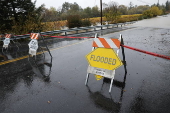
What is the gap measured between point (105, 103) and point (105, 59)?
4.43 feet

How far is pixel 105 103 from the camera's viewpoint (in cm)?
366

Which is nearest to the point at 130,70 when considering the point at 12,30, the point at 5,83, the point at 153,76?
the point at 153,76

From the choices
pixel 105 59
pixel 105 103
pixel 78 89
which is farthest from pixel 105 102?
pixel 105 59

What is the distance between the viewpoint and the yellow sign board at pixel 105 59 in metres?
4.25

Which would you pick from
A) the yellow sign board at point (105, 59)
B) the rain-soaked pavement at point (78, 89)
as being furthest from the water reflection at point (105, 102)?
the yellow sign board at point (105, 59)

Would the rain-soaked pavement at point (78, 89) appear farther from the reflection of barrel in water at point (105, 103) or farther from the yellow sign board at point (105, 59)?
the yellow sign board at point (105, 59)

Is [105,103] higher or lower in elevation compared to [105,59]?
lower

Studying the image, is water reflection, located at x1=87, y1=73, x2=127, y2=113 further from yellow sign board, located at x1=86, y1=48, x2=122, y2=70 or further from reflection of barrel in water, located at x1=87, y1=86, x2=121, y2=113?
yellow sign board, located at x1=86, y1=48, x2=122, y2=70

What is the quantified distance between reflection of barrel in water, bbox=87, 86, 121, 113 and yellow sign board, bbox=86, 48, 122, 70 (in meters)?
0.89

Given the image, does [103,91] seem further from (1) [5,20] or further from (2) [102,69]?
(1) [5,20]

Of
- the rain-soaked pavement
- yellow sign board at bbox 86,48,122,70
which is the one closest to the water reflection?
the rain-soaked pavement

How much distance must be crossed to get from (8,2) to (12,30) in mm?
2644

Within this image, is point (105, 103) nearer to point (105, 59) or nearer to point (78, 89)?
point (78, 89)

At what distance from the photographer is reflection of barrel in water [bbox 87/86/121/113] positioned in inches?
135
